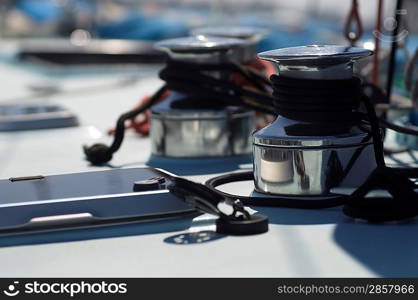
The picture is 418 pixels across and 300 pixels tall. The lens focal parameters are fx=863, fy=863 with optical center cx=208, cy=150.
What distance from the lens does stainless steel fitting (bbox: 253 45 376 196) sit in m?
1.27

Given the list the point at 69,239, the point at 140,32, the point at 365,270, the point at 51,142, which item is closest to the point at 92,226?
the point at 69,239

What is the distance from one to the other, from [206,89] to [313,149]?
43 cm

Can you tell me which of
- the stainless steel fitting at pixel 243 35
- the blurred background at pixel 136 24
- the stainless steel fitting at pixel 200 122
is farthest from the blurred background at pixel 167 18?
the stainless steel fitting at pixel 200 122

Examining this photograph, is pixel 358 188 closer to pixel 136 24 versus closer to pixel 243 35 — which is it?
pixel 243 35

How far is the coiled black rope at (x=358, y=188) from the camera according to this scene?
1.17 metres

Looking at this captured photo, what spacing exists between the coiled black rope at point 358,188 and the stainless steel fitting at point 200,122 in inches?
11.9

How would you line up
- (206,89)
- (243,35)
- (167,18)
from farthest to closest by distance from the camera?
1. (167,18)
2. (243,35)
3. (206,89)

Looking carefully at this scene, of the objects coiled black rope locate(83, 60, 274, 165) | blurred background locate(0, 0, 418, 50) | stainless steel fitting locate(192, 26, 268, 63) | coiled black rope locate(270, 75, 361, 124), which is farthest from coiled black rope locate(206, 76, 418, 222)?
blurred background locate(0, 0, 418, 50)

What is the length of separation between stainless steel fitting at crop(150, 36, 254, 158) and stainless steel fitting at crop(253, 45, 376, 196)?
1.12 feet

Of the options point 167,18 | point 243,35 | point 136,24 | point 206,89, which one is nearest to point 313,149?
point 206,89

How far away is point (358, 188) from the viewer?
122 cm

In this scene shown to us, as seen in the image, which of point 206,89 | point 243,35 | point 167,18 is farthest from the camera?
point 167,18

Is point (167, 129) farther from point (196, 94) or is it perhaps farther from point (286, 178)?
point (286, 178)

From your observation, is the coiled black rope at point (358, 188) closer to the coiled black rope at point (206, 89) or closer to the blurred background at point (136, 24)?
the coiled black rope at point (206, 89)
